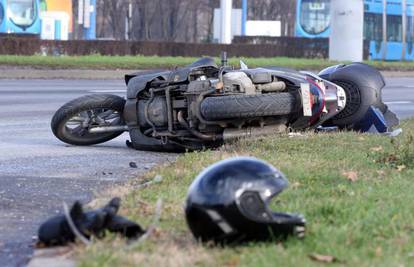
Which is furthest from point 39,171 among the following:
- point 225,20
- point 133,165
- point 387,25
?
point 387,25

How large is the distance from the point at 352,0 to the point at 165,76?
29.0 m

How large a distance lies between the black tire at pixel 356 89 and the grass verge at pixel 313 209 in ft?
4.74

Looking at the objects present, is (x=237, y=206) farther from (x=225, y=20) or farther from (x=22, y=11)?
(x=22, y=11)

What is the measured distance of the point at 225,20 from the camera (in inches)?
1583

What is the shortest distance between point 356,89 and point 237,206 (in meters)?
6.17

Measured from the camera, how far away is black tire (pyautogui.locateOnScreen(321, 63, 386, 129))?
35.4ft

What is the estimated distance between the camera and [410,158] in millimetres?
8234

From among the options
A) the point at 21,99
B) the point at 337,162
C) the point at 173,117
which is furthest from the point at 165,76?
the point at 21,99

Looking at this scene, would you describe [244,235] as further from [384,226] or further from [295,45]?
[295,45]

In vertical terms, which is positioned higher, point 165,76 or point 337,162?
point 165,76

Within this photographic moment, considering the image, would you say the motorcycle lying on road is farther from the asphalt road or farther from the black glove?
the black glove

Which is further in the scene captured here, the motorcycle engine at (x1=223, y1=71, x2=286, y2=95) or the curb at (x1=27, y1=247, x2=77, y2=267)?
the motorcycle engine at (x1=223, y1=71, x2=286, y2=95)

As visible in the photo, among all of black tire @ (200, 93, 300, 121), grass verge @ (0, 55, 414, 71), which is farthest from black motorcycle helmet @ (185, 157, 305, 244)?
grass verge @ (0, 55, 414, 71)

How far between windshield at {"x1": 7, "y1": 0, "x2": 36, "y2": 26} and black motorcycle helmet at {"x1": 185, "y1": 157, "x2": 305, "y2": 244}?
145ft
